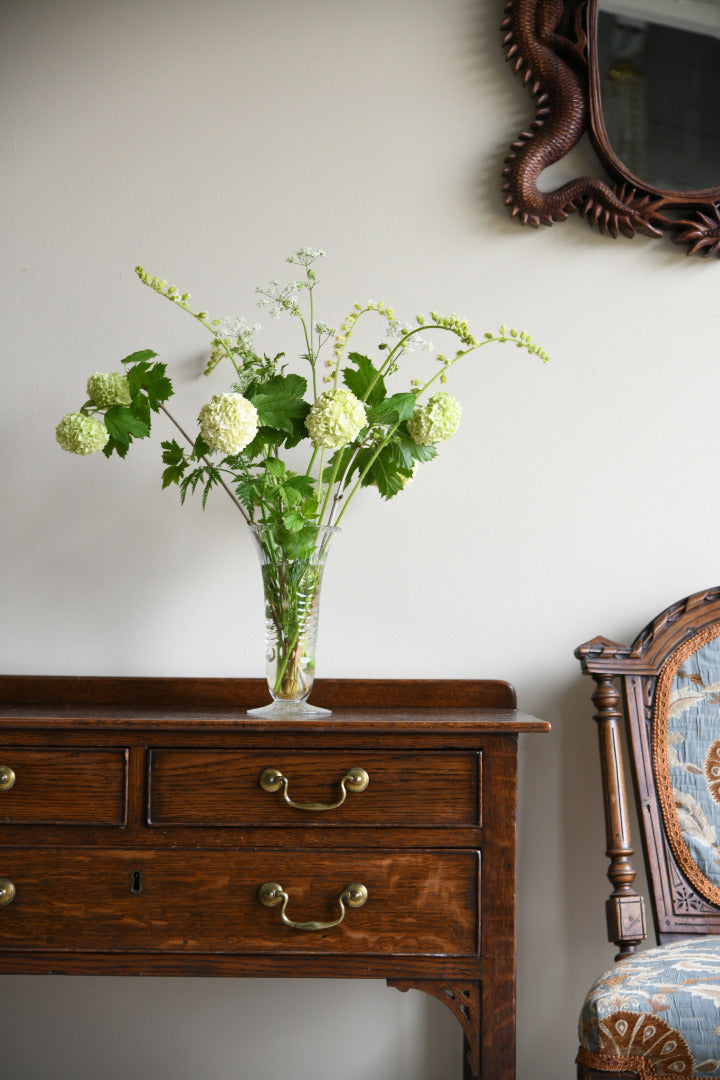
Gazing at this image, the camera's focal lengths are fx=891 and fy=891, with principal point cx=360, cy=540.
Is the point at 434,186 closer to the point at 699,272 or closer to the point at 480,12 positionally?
the point at 480,12

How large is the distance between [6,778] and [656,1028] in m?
0.95

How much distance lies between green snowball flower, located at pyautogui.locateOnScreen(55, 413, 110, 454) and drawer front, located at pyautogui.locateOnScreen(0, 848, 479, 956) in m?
0.66

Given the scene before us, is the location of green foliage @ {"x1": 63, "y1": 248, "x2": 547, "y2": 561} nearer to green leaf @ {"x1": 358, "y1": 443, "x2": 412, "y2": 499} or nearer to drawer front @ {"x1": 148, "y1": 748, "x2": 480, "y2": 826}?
green leaf @ {"x1": 358, "y1": 443, "x2": 412, "y2": 499}

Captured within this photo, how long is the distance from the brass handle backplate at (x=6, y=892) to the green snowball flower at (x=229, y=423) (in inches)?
28.3

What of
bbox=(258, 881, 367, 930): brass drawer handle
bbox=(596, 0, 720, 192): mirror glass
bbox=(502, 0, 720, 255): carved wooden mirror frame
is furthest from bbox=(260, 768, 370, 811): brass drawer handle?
bbox=(596, 0, 720, 192): mirror glass

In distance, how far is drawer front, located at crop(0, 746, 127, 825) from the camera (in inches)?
52.1

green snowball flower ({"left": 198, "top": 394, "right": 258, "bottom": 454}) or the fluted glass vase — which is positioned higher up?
green snowball flower ({"left": 198, "top": 394, "right": 258, "bottom": 454})

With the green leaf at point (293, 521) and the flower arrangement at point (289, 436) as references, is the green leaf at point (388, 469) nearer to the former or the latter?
the flower arrangement at point (289, 436)

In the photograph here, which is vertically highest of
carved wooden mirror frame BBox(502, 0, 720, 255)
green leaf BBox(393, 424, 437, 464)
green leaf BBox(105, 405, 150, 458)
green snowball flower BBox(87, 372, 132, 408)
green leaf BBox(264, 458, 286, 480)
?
carved wooden mirror frame BBox(502, 0, 720, 255)

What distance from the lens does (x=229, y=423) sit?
140 centimetres

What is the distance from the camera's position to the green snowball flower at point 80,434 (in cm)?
152

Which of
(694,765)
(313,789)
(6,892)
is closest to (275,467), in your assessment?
(313,789)

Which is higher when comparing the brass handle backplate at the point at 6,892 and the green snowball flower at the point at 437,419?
the green snowball flower at the point at 437,419

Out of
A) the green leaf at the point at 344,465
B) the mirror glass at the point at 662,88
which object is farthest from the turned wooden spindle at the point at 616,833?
the mirror glass at the point at 662,88
